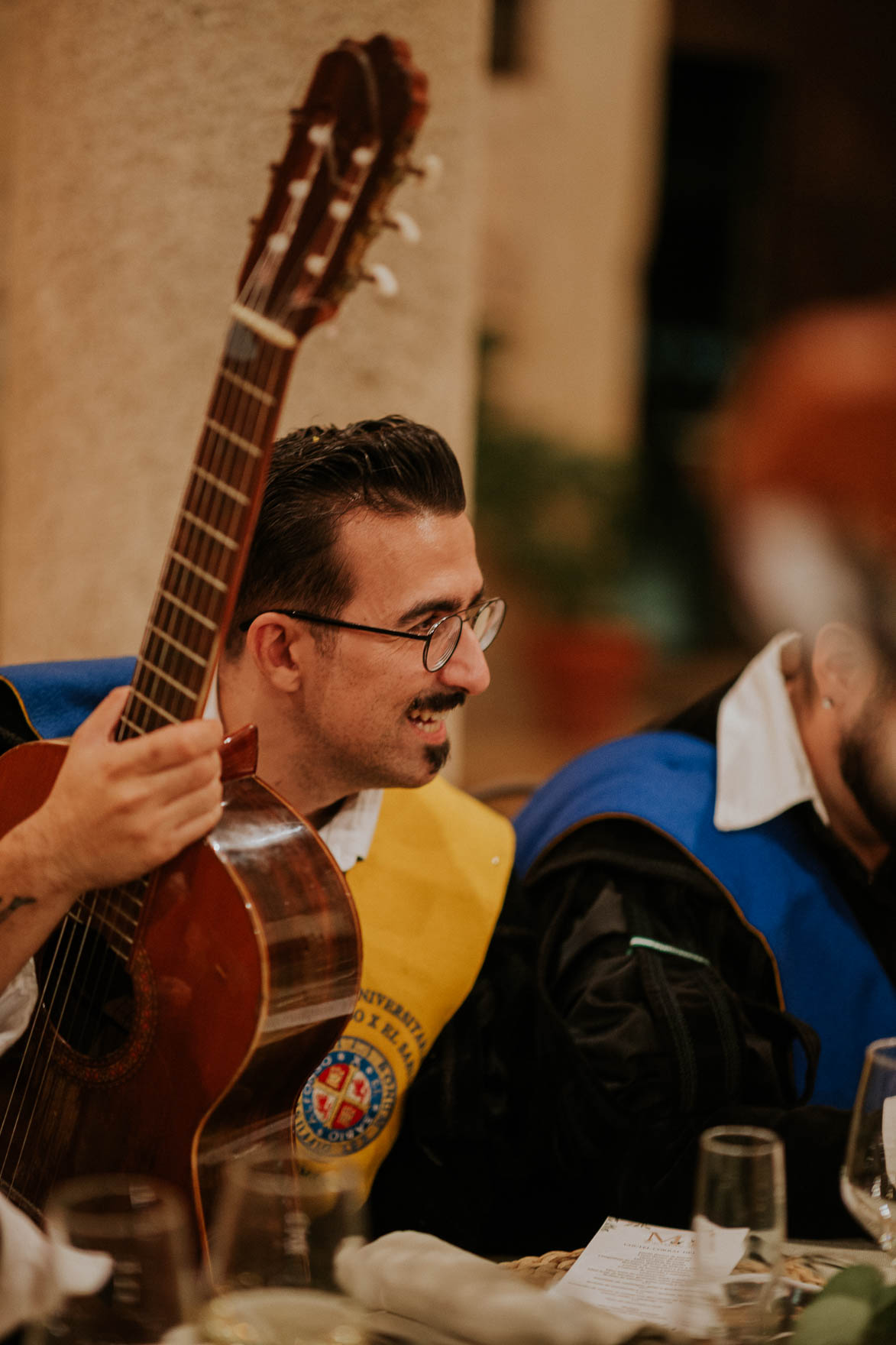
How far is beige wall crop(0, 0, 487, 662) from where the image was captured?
2781 millimetres

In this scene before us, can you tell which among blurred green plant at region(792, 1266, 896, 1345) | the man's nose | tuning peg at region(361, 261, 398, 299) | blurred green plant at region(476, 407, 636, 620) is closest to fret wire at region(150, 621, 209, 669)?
tuning peg at region(361, 261, 398, 299)

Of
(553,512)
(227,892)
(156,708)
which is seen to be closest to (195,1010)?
(227,892)

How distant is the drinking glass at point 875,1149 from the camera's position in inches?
50.0

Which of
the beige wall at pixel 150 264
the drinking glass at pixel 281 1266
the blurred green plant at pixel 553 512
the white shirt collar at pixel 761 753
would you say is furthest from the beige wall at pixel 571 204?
the drinking glass at pixel 281 1266

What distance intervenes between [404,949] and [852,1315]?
3.56 feet

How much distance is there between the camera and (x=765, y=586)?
0.44 m

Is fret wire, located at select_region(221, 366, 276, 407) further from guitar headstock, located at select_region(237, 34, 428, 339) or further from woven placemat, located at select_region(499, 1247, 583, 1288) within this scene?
woven placemat, located at select_region(499, 1247, 583, 1288)

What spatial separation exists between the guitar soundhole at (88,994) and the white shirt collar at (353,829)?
0.60 meters

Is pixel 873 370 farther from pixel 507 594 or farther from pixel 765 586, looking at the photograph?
→ pixel 507 594

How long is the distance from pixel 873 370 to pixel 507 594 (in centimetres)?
765

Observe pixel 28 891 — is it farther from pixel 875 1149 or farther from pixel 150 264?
pixel 150 264

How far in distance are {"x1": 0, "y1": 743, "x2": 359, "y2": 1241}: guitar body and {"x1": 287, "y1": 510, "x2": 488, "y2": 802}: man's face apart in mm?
368

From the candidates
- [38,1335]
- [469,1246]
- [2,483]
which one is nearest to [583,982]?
[469,1246]

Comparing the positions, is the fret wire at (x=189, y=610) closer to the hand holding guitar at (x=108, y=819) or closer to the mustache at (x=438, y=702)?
the hand holding guitar at (x=108, y=819)
